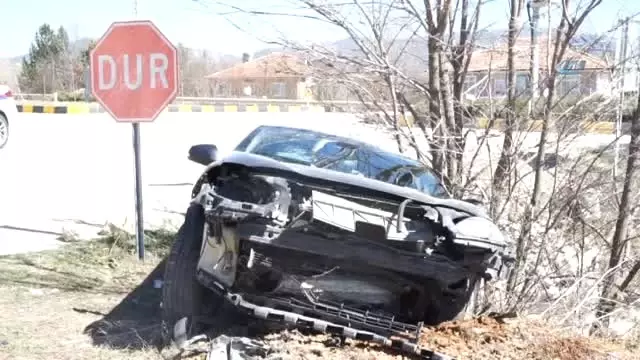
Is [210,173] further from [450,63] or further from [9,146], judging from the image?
[9,146]

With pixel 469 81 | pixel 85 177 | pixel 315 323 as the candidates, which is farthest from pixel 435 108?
pixel 85 177

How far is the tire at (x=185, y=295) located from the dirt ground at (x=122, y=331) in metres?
0.19

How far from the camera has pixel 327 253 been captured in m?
4.50

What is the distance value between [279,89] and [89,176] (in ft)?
21.3

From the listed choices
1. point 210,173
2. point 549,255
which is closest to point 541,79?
point 549,255

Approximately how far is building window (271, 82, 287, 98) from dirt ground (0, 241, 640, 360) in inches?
106

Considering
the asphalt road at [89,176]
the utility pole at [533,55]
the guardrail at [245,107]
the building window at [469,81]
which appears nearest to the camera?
the utility pole at [533,55]

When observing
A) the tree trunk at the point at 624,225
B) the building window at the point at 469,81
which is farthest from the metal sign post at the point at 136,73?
the tree trunk at the point at 624,225

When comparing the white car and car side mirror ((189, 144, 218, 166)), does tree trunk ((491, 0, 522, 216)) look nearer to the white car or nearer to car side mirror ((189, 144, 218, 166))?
car side mirror ((189, 144, 218, 166))

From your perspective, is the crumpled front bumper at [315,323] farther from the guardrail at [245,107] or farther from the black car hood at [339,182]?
the guardrail at [245,107]

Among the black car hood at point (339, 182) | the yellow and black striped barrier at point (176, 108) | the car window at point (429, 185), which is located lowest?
the yellow and black striped barrier at point (176, 108)

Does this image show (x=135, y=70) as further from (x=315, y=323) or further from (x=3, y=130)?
(x=3, y=130)

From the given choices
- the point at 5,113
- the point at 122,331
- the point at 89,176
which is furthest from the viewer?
the point at 5,113

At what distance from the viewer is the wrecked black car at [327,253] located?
445cm
